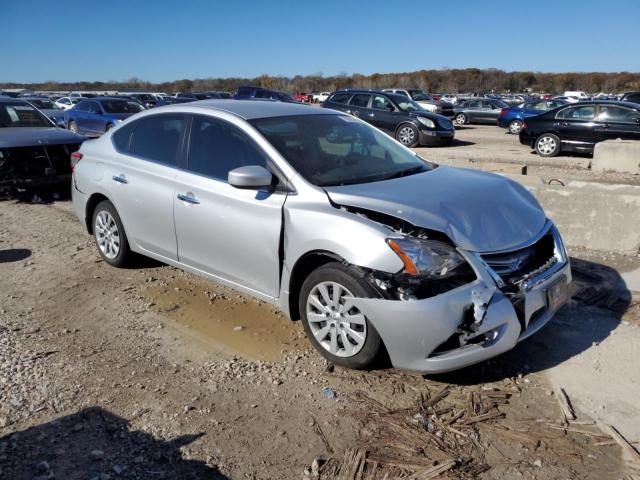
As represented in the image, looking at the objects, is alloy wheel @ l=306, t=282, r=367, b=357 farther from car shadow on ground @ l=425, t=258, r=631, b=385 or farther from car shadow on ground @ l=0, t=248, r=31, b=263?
car shadow on ground @ l=0, t=248, r=31, b=263

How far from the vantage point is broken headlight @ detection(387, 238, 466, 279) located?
10.8 feet

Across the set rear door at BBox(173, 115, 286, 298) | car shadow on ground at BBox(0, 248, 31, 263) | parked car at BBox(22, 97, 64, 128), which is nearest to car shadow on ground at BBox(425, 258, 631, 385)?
rear door at BBox(173, 115, 286, 298)

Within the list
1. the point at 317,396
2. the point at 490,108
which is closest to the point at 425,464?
the point at 317,396

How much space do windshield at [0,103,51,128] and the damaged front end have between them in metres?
8.42

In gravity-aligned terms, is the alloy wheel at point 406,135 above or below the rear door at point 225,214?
below

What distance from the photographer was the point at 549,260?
3.95m

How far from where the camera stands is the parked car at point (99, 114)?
58.4ft

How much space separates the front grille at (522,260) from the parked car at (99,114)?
16266mm

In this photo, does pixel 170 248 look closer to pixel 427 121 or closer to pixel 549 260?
pixel 549 260

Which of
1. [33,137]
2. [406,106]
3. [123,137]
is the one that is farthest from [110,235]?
[406,106]

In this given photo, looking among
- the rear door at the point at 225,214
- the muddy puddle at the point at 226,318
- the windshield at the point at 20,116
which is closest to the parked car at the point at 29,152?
the windshield at the point at 20,116

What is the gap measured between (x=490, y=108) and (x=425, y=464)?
2867cm

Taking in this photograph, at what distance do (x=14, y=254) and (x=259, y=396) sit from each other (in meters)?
4.28

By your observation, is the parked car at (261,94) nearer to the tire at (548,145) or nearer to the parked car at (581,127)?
the parked car at (581,127)
